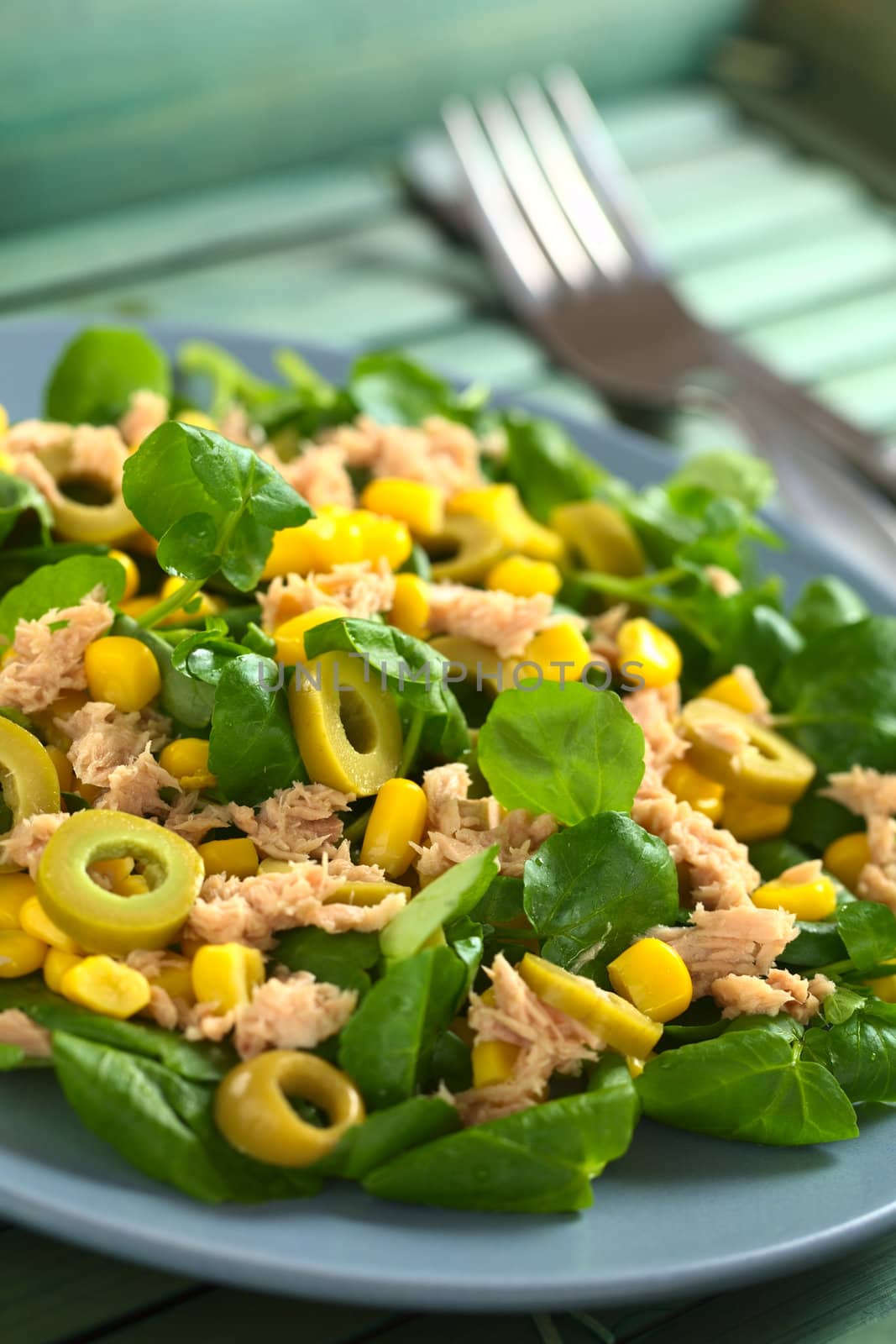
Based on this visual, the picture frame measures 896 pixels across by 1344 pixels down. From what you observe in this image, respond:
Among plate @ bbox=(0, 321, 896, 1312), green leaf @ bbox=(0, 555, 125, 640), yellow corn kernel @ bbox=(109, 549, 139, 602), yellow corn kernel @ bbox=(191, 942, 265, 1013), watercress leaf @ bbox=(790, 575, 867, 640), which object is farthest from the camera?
watercress leaf @ bbox=(790, 575, 867, 640)

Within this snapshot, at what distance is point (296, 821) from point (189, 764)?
156 millimetres

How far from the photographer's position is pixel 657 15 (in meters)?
5.05

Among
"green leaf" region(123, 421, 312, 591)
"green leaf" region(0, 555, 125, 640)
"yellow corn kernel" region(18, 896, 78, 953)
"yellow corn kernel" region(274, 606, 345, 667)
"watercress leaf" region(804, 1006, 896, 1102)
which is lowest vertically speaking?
"watercress leaf" region(804, 1006, 896, 1102)

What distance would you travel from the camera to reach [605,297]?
12.1ft

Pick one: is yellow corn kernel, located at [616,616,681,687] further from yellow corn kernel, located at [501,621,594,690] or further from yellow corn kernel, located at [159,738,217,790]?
yellow corn kernel, located at [159,738,217,790]

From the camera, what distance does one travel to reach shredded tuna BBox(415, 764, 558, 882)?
6.00ft

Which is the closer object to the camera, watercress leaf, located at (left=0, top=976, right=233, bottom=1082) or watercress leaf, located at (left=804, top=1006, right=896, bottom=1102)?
watercress leaf, located at (left=0, top=976, right=233, bottom=1082)

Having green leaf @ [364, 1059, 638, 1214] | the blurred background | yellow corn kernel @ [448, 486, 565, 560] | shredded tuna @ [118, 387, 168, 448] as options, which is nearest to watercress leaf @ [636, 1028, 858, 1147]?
green leaf @ [364, 1059, 638, 1214]

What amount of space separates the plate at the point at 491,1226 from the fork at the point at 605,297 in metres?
1.59

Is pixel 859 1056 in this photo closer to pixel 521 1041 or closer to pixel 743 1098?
pixel 743 1098

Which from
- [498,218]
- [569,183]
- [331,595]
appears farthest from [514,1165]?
[569,183]

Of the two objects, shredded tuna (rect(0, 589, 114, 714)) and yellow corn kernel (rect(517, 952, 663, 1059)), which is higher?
shredded tuna (rect(0, 589, 114, 714))

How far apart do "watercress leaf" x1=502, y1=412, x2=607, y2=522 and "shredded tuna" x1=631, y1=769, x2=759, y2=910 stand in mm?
758

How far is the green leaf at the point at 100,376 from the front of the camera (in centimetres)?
259
